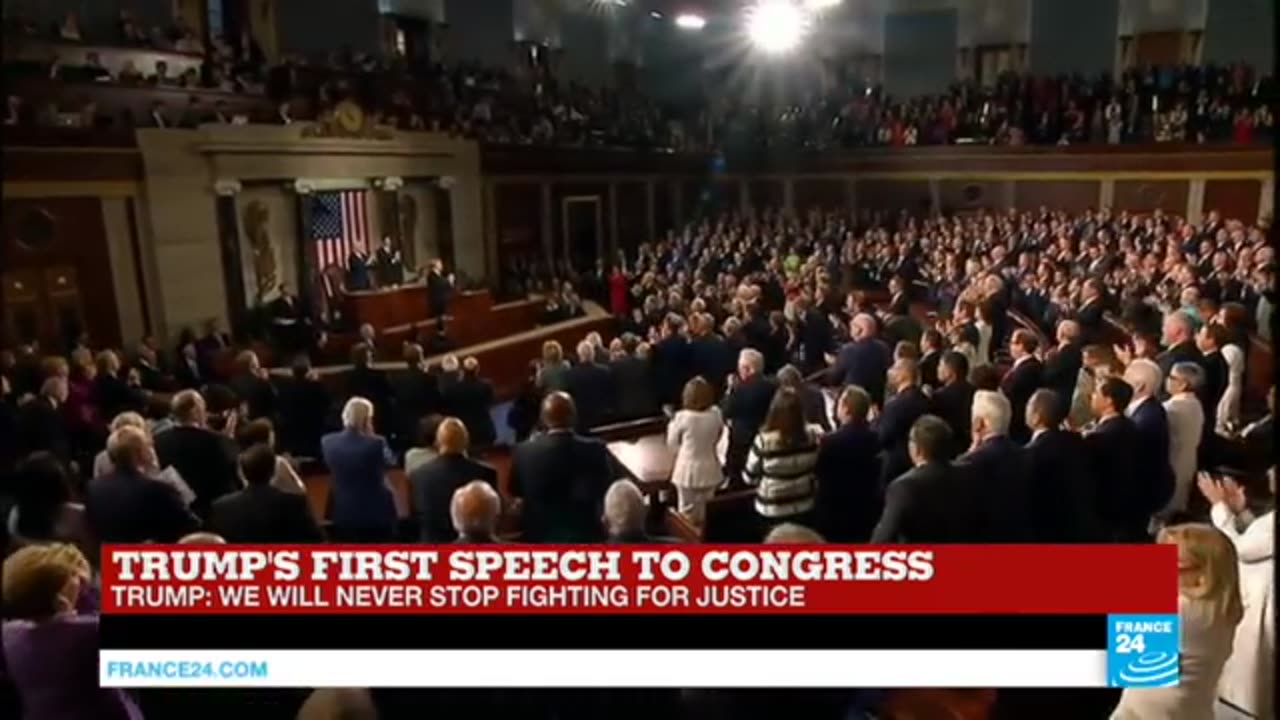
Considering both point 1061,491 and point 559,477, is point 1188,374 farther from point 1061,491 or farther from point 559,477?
point 559,477

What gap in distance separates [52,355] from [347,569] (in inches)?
50.3

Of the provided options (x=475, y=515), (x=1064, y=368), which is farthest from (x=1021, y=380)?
(x=475, y=515)

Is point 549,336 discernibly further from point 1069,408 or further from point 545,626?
point 1069,408

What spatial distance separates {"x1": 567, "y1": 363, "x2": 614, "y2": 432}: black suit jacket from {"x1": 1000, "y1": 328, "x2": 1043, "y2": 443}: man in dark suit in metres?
1.68

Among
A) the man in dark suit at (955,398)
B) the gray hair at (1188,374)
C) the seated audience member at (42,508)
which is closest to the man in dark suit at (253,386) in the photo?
the seated audience member at (42,508)

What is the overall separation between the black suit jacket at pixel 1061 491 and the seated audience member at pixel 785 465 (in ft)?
2.14

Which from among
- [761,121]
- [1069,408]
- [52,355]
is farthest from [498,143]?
[1069,408]

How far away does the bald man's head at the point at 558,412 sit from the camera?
2689mm

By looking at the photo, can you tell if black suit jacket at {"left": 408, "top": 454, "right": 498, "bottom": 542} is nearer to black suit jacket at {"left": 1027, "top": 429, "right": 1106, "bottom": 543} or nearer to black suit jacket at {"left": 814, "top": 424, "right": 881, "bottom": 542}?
black suit jacket at {"left": 814, "top": 424, "right": 881, "bottom": 542}

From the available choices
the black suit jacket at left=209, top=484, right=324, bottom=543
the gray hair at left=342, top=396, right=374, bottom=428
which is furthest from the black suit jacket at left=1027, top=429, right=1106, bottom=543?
the gray hair at left=342, top=396, right=374, bottom=428

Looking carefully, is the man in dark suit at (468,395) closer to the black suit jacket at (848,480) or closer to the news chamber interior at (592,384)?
the news chamber interior at (592,384)

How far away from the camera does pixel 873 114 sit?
3.63m

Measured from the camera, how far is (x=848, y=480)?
2.73 metres

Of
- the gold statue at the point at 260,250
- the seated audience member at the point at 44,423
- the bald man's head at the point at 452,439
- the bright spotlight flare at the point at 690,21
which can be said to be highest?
the bright spotlight flare at the point at 690,21
